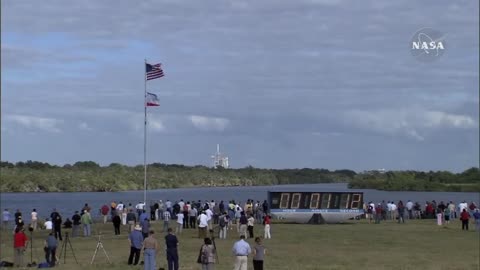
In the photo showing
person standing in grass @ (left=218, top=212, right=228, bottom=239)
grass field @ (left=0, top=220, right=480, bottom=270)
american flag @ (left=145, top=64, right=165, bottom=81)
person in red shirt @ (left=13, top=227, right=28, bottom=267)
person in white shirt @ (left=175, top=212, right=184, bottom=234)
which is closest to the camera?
person in red shirt @ (left=13, top=227, right=28, bottom=267)

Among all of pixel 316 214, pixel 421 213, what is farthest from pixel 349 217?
pixel 421 213

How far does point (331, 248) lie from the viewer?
3434 centimetres

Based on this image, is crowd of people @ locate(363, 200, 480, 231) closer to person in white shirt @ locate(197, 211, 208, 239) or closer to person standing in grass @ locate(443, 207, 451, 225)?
person standing in grass @ locate(443, 207, 451, 225)

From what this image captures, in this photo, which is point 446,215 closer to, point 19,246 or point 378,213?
point 378,213

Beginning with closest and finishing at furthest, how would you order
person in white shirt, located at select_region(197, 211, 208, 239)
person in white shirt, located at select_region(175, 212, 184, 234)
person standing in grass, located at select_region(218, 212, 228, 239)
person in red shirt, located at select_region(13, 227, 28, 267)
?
person in red shirt, located at select_region(13, 227, 28, 267) → person in white shirt, located at select_region(197, 211, 208, 239) → person standing in grass, located at select_region(218, 212, 228, 239) → person in white shirt, located at select_region(175, 212, 184, 234)

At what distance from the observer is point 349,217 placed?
5078cm

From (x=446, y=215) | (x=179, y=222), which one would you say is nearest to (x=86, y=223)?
(x=179, y=222)

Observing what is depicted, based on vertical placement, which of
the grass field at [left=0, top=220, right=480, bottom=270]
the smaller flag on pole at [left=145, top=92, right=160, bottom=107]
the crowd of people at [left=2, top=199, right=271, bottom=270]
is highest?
the smaller flag on pole at [left=145, top=92, right=160, bottom=107]

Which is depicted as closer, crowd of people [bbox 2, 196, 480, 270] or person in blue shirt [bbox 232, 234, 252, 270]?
person in blue shirt [bbox 232, 234, 252, 270]

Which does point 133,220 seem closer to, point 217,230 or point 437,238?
point 217,230

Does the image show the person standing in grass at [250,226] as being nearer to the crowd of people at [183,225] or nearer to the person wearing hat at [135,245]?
the crowd of people at [183,225]

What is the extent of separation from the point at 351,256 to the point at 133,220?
12885mm

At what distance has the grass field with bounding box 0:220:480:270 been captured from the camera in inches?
1126

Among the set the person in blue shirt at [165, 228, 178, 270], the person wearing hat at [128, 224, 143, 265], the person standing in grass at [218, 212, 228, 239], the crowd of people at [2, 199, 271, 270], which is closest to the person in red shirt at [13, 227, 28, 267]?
the crowd of people at [2, 199, 271, 270]
